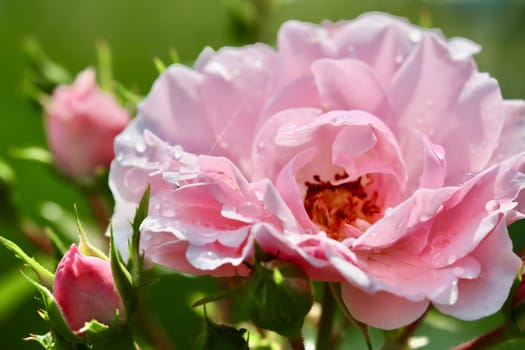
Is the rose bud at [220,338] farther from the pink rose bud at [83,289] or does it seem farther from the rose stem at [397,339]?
the rose stem at [397,339]

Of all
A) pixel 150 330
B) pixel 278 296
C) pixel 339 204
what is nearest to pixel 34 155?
pixel 150 330

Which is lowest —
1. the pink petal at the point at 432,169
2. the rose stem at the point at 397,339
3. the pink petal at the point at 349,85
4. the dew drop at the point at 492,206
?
the rose stem at the point at 397,339

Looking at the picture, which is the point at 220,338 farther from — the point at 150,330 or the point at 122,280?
the point at 150,330

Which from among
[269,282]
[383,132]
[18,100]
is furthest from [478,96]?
[18,100]

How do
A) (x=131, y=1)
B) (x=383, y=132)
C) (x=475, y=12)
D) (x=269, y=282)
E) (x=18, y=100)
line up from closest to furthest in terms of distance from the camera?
(x=269, y=282) → (x=383, y=132) → (x=18, y=100) → (x=475, y=12) → (x=131, y=1)

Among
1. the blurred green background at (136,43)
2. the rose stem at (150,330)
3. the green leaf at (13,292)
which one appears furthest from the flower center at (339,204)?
the green leaf at (13,292)

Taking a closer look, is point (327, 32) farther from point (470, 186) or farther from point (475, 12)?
point (475, 12)

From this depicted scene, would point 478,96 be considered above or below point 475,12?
above
